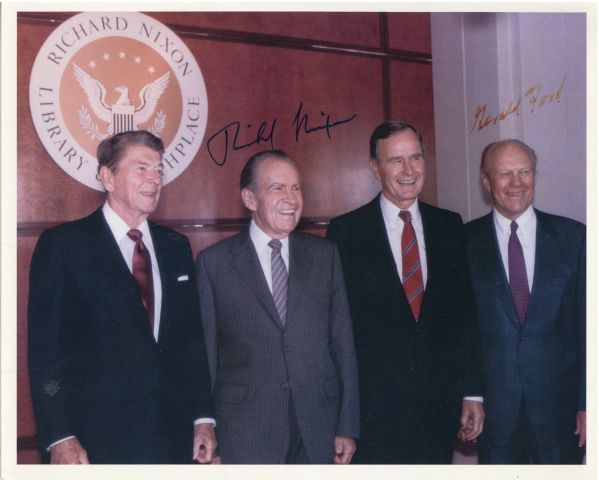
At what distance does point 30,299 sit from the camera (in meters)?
2.01

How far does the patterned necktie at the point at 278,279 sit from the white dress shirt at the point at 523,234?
2.76ft

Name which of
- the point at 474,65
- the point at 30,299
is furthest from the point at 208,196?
the point at 474,65

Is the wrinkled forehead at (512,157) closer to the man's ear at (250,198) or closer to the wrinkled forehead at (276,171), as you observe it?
the wrinkled forehead at (276,171)

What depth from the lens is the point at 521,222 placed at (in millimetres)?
2328

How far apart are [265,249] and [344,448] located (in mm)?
740

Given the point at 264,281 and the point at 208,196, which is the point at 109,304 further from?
the point at 208,196

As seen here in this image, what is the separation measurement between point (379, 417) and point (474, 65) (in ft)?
5.00

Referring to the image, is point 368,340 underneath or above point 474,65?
underneath

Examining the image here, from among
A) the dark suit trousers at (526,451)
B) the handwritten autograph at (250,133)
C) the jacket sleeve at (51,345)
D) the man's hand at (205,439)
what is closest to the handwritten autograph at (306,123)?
the handwritten autograph at (250,133)

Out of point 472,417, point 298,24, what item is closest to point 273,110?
point 298,24

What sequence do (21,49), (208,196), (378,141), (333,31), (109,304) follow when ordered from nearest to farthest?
(109,304), (21,49), (378,141), (208,196), (333,31)

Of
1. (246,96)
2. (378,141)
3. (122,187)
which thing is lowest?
(122,187)

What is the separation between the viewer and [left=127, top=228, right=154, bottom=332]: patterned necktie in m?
2.04

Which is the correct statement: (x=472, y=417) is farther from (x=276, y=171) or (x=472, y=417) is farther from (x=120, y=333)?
(x=120, y=333)
